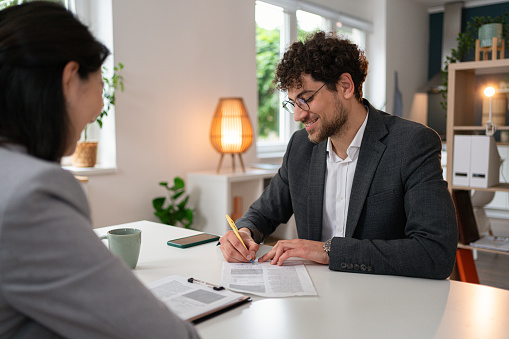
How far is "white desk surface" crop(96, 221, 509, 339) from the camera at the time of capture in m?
0.85

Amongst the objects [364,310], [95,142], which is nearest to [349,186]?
[364,310]

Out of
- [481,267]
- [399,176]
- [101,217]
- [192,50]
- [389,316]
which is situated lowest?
[481,267]

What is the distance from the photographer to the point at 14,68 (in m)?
0.60

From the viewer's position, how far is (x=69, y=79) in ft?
2.09

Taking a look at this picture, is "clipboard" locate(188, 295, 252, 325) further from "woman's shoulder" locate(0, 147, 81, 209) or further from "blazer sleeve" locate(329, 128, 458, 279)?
"woman's shoulder" locate(0, 147, 81, 209)

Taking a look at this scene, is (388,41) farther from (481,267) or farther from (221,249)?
(221,249)

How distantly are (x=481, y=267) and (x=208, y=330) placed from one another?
336cm

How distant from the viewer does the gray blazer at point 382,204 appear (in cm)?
120

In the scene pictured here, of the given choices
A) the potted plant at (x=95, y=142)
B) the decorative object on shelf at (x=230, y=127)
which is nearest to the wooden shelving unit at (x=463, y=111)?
the decorative object on shelf at (x=230, y=127)

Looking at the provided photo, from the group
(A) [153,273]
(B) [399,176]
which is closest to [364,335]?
(A) [153,273]

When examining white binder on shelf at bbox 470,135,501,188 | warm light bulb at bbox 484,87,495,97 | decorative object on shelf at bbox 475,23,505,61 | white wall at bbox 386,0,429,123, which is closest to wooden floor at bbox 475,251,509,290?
white binder on shelf at bbox 470,135,501,188

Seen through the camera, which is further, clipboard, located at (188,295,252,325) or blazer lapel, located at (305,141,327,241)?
blazer lapel, located at (305,141,327,241)

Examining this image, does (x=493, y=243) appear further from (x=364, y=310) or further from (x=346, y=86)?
(x=364, y=310)

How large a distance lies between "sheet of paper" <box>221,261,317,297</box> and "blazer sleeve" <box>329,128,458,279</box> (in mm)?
114
